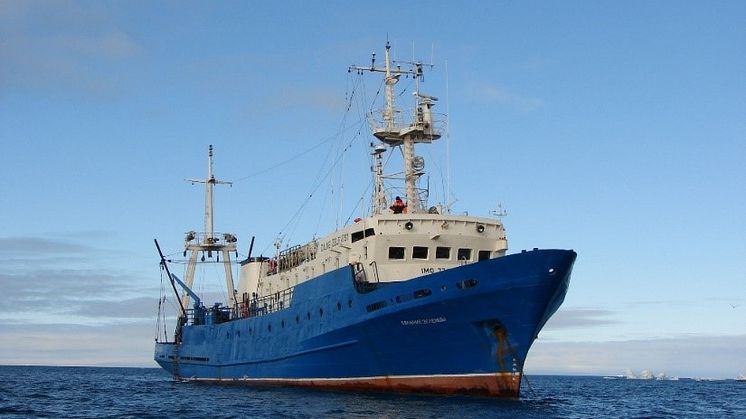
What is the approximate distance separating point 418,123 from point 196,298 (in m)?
24.1

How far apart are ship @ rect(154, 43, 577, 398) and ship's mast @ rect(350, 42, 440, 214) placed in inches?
2.1

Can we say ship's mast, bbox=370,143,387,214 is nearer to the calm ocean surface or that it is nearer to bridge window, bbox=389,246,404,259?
bridge window, bbox=389,246,404,259

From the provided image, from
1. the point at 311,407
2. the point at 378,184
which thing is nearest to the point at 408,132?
the point at 378,184

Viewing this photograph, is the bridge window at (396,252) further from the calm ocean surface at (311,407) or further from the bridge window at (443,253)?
the calm ocean surface at (311,407)

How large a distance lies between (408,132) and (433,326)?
10993 mm

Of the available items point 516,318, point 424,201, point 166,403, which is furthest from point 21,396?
point 516,318

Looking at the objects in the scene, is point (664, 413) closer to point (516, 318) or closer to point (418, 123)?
point (516, 318)

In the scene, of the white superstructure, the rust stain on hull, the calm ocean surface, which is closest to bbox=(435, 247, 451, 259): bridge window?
the white superstructure

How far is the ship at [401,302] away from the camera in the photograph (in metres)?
29.2

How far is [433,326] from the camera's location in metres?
30.2

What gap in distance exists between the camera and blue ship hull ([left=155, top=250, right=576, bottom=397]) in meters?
28.8

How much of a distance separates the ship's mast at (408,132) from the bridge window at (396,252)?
3.27 m

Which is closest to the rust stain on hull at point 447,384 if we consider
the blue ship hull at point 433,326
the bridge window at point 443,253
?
the blue ship hull at point 433,326

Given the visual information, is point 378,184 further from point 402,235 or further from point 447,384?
point 447,384
